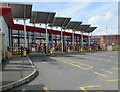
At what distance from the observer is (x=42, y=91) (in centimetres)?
909

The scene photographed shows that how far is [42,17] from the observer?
119 ft

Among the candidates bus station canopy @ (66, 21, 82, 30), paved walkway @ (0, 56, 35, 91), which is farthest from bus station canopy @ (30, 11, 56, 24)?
paved walkway @ (0, 56, 35, 91)

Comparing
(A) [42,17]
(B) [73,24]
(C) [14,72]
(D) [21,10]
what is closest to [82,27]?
(B) [73,24]

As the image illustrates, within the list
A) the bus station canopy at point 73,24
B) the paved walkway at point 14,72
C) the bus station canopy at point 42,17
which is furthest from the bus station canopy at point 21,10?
the bus station canopy at point 73,24

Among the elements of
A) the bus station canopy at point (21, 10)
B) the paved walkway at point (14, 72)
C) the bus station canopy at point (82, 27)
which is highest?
the bus station canopy at point (21, 10)

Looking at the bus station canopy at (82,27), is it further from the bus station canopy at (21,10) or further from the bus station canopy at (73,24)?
the bus station canopy at (21,10)

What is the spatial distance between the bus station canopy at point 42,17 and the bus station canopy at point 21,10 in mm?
2187

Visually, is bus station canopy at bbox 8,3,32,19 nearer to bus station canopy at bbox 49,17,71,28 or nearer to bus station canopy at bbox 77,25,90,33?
bus station canopy at bbox 49,17,71,28

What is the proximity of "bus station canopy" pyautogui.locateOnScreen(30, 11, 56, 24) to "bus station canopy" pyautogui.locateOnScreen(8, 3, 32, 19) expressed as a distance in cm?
219

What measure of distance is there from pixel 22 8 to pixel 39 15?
565 cm

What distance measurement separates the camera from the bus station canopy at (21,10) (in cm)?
2921

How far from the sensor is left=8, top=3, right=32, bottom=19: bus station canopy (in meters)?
29.2

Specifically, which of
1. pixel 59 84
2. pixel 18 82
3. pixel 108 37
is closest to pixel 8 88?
pixel 18 82

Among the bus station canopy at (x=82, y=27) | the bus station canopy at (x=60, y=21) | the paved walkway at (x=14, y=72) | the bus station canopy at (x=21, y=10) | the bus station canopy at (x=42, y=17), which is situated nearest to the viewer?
the paved walkway at (x=14, y=72)
